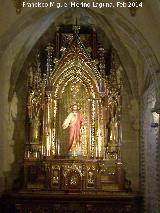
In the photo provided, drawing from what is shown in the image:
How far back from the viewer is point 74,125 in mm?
11250

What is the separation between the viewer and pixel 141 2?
8359 mm

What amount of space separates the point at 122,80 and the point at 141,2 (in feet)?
12.0

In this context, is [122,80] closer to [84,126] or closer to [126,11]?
[84,126]

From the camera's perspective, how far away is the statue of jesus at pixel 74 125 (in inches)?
441

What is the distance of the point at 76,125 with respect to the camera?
11.2 metres

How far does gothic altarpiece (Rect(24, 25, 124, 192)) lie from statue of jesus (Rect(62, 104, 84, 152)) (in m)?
0.03

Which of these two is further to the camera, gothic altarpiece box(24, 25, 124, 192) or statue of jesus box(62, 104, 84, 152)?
statue of jesus box(62, 104, 84, 152)

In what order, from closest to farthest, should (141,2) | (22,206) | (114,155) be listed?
1. (141,2)
2. (22,206)
3. (114,155)

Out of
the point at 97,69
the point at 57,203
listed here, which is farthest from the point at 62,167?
the point at 97,69

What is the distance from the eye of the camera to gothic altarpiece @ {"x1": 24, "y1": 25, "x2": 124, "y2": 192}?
10.9 m

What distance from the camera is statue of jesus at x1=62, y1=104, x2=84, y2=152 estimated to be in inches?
441

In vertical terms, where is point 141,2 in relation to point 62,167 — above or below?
above

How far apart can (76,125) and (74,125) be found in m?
0.06

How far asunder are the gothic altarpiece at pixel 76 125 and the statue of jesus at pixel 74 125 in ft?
0.09
